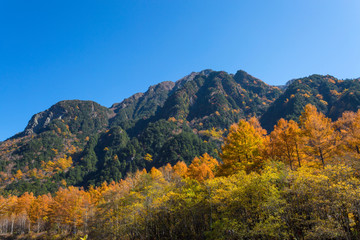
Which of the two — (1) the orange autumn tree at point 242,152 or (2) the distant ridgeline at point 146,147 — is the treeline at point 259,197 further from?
(2) the distant ridgeline at point 146,147

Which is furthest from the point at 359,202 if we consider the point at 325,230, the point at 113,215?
the point at 113,215

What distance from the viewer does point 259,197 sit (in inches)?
587

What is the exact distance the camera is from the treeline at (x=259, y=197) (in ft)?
39.0

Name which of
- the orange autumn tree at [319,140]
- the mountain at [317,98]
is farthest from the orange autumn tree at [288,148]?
the mountain at [317,98]

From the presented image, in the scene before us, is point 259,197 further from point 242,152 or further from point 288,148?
point 288,148

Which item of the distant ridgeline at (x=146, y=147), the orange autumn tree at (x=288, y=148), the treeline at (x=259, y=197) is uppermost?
the distant ridgeline at (x=146, y=147)

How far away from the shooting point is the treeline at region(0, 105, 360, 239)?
11891 millimetres

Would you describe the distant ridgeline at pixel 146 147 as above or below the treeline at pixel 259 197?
above

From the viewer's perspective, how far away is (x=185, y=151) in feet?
348

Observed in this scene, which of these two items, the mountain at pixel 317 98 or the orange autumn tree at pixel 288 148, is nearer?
the orange autumn tree at pixel 288 148

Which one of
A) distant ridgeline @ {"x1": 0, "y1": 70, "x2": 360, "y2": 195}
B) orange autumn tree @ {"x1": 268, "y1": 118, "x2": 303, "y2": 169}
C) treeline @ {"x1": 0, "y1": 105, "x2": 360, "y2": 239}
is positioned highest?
distant ridgeline @ {"x1": 0, "y1": 70, "x2": 360, "y2": 195}

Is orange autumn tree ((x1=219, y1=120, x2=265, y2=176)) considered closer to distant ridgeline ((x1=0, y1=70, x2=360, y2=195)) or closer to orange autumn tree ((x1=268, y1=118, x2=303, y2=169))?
orange autumn tree ((x1=268, y1=118, x2=303, y2=169))

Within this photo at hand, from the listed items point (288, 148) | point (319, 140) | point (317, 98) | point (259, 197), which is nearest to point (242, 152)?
point (288, 148)

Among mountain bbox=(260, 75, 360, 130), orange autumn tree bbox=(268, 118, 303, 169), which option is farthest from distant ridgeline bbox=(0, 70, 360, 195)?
orange autumn tree bbox=(268, 118, 303, 169)
